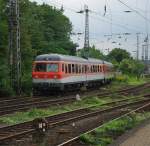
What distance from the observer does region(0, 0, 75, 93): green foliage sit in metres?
55.2

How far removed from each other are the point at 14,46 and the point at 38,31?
39.5 m

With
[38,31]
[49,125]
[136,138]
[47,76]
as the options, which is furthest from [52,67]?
[38,31]

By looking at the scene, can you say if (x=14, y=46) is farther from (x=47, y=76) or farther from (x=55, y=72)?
(x=55, y=72)

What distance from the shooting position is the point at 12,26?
35062 mm

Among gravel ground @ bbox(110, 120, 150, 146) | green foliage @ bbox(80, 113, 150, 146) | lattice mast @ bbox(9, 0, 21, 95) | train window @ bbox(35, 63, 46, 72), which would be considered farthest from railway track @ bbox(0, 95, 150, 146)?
train window @ bbox(35, 63, 46, 72)

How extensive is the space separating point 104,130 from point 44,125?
3.42 metres

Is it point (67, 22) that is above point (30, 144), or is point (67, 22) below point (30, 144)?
above

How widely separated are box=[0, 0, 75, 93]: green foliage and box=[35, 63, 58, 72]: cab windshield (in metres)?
11.4

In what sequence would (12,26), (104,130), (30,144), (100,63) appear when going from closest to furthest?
(30,144)
(104,130)
(12,26)
(100,63)

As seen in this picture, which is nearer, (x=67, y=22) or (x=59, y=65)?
(x=59, y=65)

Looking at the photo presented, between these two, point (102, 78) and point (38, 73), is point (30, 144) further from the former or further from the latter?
point (102, 78)

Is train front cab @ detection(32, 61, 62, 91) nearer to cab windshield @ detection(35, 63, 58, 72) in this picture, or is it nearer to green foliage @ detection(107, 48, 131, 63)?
cab windshield @ detection(35, 63, 58, 72)

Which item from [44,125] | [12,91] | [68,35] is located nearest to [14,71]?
[12,91]

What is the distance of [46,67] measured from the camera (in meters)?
36.6
